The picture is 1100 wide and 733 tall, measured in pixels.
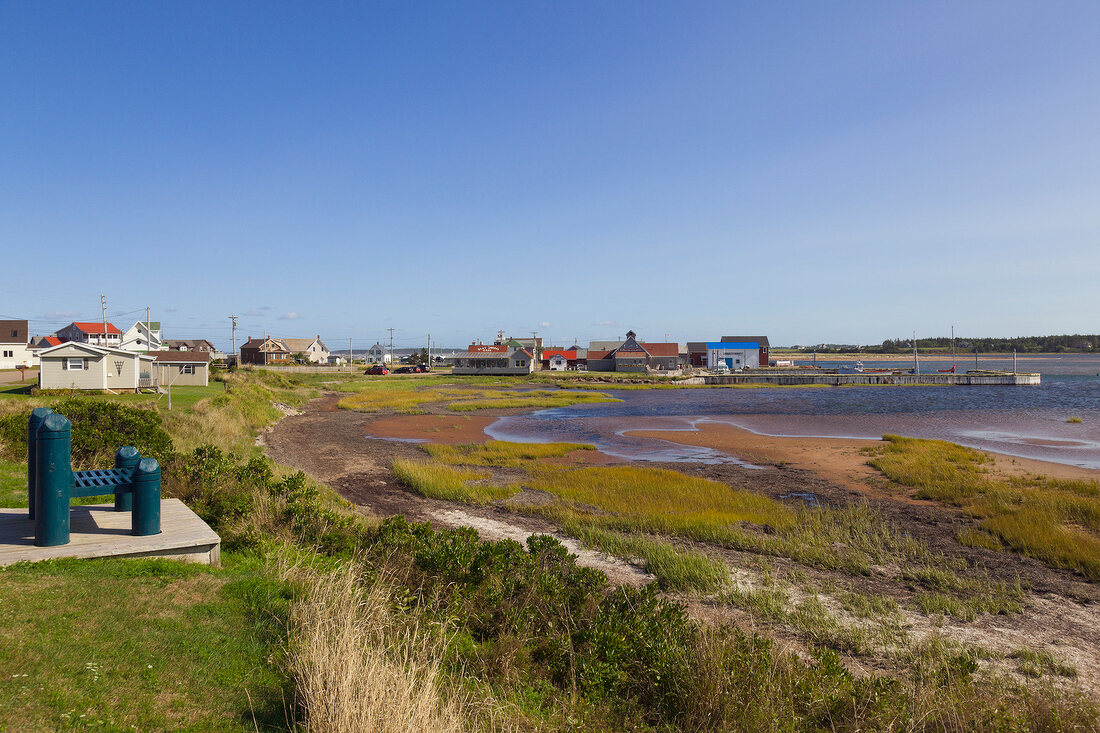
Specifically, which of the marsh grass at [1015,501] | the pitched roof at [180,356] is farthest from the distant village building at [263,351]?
the marsh grass at [1015,501]

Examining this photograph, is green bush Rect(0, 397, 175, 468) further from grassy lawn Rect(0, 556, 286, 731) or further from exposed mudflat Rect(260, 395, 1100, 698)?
grassy lawn Rect(0, 556, 286, 731)

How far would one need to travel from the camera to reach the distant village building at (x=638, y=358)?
360 ft

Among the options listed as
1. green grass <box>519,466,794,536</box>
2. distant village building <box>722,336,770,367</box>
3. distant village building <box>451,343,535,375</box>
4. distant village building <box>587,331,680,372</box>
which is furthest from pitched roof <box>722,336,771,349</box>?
green grass <box>519,466,794,536</box>

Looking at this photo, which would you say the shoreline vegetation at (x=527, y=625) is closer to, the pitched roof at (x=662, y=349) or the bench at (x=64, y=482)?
the bench at (x=64, y=482)

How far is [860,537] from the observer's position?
14.6 m

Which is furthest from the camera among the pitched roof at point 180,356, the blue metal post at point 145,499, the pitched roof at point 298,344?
the pitched roof at point 298,344

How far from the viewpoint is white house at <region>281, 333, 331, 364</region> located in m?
131

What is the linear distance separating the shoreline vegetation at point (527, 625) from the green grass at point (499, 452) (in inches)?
384

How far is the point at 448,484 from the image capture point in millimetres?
20047

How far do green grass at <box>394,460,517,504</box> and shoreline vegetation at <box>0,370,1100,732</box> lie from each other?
3410mm

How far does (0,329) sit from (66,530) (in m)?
95.3

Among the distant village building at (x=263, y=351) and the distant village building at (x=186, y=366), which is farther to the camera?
the distant village building at (x=263, y=351)

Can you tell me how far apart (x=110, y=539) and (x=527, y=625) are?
5043mm

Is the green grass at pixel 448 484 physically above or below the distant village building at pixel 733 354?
below
